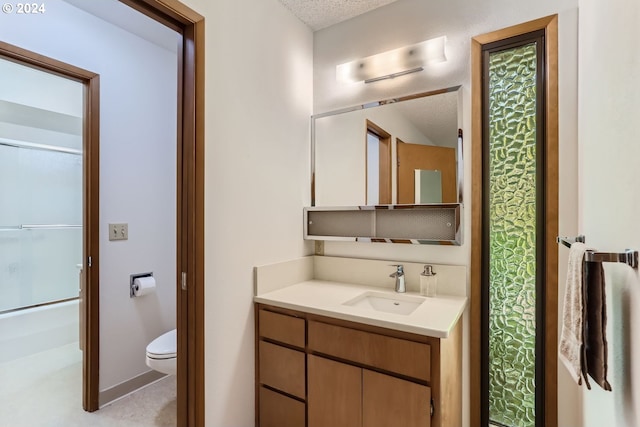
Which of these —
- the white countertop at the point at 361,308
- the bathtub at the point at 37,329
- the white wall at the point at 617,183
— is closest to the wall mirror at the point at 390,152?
the white countertop at the point at 361,308

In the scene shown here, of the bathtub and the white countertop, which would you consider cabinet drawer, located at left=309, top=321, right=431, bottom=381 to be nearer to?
the white countertop

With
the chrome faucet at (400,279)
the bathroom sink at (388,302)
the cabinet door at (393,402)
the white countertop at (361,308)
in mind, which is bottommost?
the cabinet door at (393,402)

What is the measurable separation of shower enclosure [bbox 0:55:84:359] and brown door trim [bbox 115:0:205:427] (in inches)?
72.8

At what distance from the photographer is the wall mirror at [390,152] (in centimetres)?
173

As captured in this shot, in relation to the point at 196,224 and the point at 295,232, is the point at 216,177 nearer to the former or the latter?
the point at 196,224

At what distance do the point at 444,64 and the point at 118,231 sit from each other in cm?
237

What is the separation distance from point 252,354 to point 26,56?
2.10m

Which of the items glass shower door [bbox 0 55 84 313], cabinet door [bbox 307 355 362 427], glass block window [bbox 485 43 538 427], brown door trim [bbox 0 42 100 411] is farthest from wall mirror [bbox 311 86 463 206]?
glass shower door [bbox 0 55 84 313]

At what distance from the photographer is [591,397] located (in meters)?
1.04

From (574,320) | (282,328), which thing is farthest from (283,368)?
(574,320)

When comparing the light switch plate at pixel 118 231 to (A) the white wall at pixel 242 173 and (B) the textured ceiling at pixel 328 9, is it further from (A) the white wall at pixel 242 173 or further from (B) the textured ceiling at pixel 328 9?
(B) the textured ceiling at pixel 328 9

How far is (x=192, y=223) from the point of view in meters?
1.45

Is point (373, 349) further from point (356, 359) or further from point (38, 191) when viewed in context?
point (38, 191)

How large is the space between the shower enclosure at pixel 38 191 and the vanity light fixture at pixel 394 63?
91.1 inches
